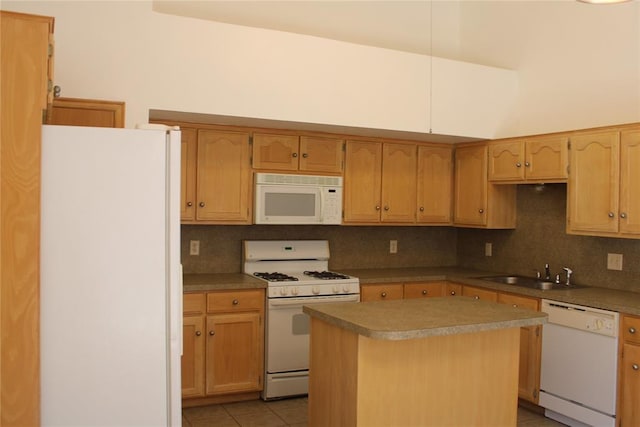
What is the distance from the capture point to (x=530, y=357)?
4.16 meters

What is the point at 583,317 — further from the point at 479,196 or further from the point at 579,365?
the point at 479,196

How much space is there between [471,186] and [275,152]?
5.57 feet

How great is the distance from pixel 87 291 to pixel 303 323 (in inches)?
91.8

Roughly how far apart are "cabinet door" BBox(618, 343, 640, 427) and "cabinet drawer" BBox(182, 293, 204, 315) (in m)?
2.67

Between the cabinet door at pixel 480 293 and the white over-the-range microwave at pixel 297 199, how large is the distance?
114 centimetres

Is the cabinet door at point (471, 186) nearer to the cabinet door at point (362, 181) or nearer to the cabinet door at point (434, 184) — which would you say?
the cabinet door at point (434, 184)

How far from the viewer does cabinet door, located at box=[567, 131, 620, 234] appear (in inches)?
150

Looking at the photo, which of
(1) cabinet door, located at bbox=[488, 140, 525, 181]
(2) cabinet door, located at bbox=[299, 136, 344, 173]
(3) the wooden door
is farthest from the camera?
(2) cabinet door, located at bbox=[299, 136, 344, 173]

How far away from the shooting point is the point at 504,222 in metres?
5.01

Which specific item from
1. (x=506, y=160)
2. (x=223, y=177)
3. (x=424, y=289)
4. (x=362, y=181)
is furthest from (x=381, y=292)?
(x=223, y=177)

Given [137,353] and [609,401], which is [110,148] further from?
[609,401]

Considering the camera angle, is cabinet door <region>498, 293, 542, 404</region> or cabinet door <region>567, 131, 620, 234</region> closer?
cabinet door <region>567, 131, 620, 234</region>

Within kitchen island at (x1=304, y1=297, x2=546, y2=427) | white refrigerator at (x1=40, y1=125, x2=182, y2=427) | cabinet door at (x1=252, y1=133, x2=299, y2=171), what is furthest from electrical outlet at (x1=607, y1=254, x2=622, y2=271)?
white refrigerator at (x1=40, y1=125, x2=182, y2=427)

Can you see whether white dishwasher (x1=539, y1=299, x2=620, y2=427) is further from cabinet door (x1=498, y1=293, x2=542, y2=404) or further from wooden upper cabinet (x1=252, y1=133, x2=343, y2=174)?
wooden upper cabinet (x1=252, y1=133, x2=343, y2=174)
